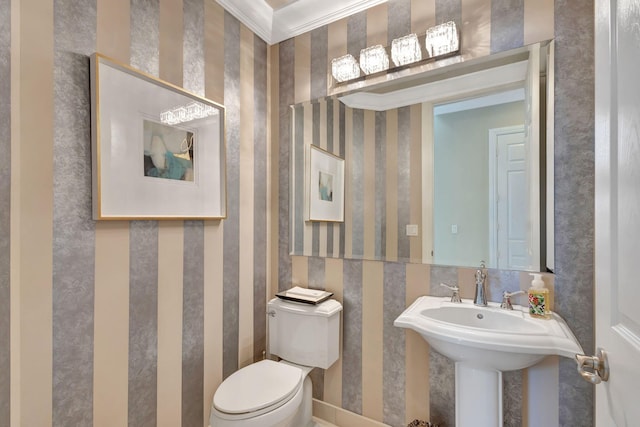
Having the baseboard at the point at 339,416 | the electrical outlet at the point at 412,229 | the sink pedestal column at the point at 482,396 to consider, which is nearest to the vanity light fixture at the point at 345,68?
the electrical outlet at the point at 412,229

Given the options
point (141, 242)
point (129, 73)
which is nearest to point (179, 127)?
point (129, 73)

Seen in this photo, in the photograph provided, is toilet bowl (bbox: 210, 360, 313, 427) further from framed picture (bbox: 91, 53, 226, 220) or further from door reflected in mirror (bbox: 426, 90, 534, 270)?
door reflected in mirror (bbox: 426, 90, 534, 270)

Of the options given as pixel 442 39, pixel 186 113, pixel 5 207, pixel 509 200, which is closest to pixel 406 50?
pixel 442 39

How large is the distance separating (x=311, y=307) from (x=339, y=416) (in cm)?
71

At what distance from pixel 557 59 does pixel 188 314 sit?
207 cm

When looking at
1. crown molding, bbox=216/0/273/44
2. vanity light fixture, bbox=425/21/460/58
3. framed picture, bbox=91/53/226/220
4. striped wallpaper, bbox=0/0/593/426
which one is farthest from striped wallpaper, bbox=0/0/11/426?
vanity light fixture, bbox=425/21/460/58

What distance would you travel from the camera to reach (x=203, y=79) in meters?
1.59

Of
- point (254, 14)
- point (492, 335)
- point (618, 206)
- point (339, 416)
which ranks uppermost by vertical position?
point (254, 14)

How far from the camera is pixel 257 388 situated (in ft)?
4.58

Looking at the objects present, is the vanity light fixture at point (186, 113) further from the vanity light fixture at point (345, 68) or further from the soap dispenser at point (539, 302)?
the soap dispenser at point (539, 302)

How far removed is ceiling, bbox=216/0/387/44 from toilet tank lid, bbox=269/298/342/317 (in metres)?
1.72

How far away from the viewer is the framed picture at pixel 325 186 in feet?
6.19

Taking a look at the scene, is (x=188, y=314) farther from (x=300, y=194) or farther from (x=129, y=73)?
(x=129, y=73)

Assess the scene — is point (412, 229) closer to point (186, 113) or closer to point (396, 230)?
point (396, 230)
